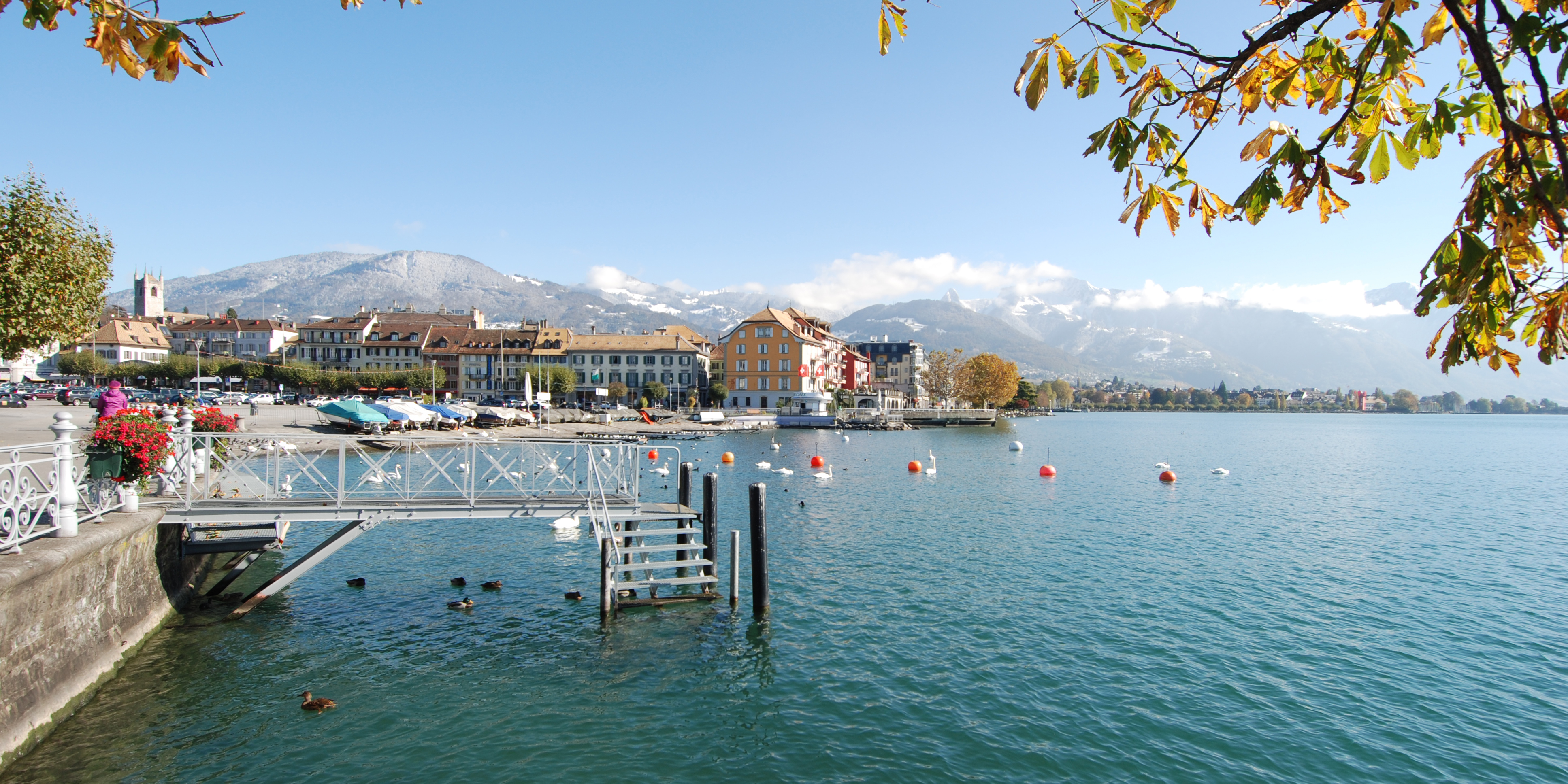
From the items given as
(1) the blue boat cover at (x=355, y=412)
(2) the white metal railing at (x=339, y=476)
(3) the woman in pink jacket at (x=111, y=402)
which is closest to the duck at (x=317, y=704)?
(2) the white metal railing at (x=339, y=476)

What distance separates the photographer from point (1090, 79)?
3.84 meters

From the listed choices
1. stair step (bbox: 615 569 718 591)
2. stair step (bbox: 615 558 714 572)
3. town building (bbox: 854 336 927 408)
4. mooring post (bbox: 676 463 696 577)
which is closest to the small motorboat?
mooring post (bbox: 676 463 696 577)

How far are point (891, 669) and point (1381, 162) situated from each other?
13052 millimetres

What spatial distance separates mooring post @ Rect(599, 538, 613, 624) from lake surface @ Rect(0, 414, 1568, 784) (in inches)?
16.2

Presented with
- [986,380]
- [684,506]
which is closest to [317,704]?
[684,506]

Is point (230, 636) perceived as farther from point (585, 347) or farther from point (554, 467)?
point (585, 347)

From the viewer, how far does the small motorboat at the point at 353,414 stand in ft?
182

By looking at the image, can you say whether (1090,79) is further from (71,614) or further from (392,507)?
(392,507)

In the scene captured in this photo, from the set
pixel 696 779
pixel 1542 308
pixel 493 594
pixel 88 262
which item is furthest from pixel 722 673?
pixel 88 262

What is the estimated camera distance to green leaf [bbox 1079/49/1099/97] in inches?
151

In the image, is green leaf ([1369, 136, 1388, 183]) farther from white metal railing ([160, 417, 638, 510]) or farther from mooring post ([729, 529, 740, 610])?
mooring post ([729, 529, 740, 610])

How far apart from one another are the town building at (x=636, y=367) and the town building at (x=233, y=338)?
62686 mm

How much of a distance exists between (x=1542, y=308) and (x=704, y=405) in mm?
123766

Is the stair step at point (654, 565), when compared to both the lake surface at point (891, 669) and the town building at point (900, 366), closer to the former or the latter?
the lake surface at point (891, 669)
